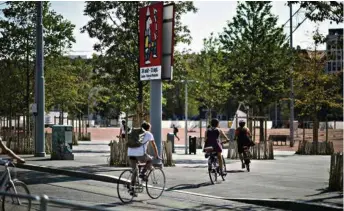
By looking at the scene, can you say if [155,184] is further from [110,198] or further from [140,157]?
[110,198]

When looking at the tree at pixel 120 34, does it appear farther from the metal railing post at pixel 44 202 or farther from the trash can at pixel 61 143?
the metal railing post at pixel 44 202

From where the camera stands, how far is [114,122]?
331ft

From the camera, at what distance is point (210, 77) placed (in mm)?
43781

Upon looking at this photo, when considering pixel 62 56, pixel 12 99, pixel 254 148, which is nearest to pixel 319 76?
pixel 254 148

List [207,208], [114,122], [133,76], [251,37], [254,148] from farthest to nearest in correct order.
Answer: [114,122] → [251,37] → [133,76] → [254,148] → [207,208]

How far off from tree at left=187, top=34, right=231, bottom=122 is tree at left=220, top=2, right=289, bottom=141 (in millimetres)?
4033

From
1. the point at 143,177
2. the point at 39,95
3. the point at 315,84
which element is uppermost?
the point at 315,84

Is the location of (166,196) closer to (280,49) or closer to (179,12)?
(179,12)

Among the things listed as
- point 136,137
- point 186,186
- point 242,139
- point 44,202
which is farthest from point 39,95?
point 44,202

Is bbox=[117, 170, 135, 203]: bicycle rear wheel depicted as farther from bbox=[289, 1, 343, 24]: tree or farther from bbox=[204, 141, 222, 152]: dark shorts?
bbox=[289, 1, 343, 24]: tree

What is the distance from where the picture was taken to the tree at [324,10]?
13.0m

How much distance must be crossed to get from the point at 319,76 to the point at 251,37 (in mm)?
5642

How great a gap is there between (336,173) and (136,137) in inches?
180

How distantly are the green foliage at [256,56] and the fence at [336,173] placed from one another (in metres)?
20.4
